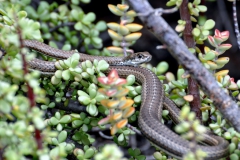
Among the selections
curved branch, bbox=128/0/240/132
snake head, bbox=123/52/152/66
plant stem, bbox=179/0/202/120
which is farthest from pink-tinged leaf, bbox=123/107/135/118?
snake head, bbox=123/52/152/66

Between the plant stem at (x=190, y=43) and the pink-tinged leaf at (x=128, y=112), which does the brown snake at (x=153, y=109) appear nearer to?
the plant stem at (x=190, y=43)

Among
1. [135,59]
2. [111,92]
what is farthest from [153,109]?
[135,59]

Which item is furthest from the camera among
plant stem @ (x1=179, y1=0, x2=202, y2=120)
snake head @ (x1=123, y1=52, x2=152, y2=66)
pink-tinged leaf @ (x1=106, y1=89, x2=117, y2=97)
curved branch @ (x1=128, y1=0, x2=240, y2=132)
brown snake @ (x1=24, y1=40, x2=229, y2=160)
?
snake head @ (x1=123, y1=52, x2=152, y2=66)

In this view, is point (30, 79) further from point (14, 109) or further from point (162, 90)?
point (162, 90)

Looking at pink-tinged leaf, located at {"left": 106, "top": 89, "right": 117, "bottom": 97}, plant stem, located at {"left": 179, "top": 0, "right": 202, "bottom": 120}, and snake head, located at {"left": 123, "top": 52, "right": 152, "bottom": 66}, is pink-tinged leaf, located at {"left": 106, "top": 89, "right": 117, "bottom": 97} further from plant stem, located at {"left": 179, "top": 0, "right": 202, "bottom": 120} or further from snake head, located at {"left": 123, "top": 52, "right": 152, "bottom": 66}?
snake head, located at {"left": 123, "top": 52, "right": 152, "bottom": 66}

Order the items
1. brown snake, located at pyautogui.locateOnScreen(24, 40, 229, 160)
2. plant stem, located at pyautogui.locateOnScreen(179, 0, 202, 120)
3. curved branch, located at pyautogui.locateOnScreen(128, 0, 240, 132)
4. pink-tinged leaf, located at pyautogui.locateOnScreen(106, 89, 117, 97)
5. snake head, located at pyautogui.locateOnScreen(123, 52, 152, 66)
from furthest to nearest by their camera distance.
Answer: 1. snake head, located at pyautogui.locateOnScreen(123, 52, 152, 66)
2. plant stem, located at pyautogui.locateOnScreen(179, 0, 202, 120)
3. brown snake, located at pyautogui.locateOnScreen(24, 40, 229, 160)
4. curved branch, located at pyautogui.locateOnScreen(128, 0, 240, 132)
5. pink-tinged leaf, located at pyautogui.locateOnScreen(106, 89, 117, 97)

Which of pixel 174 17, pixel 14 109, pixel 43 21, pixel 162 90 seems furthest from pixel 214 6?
pixel 14 109

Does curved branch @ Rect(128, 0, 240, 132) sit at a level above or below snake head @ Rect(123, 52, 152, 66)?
above
